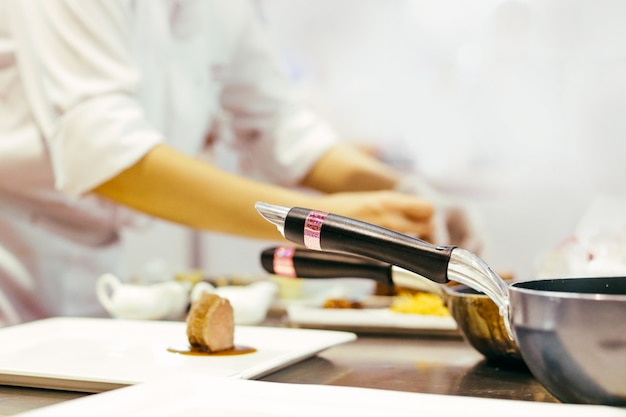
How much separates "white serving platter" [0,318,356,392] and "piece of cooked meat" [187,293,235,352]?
0.03 metres

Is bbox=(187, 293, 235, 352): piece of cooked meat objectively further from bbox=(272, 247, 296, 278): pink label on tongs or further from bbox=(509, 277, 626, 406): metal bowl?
bbox=(509, 277, 626, 406): metal bowl

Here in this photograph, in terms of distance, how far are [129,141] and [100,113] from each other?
7 cm

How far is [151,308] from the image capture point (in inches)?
50.4

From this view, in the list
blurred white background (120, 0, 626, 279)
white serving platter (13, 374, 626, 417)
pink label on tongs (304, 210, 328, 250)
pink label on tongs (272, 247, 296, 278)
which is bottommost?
white serving platter (13, 374, 626, 417)

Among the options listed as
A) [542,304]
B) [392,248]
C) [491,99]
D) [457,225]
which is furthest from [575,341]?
[491,99]

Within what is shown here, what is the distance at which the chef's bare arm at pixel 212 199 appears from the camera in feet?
4.73

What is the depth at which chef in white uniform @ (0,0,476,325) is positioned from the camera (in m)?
1.43

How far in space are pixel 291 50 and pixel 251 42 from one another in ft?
5.69

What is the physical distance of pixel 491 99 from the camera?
140 inches

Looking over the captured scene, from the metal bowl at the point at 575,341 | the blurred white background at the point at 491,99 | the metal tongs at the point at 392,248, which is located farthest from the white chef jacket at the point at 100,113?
the blurred white background at the point at 491,99

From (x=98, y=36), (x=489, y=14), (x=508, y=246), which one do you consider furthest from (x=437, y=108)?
(x=98, y=36)

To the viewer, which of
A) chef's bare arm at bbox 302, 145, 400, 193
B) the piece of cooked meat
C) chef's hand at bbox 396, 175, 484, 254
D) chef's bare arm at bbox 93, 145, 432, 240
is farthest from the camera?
chef's bare arm at bbox 302, 145, 400, 193

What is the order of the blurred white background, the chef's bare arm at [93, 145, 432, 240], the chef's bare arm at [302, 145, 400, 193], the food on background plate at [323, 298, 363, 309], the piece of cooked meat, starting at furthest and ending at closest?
the blurred white background → the chef's bare arm at [302, 145, 400, 193] → the chef's bare arm at [93, 145, 432, 240] → the food on background plate at [323, 298, 363, 309] → the piece of cooked meat

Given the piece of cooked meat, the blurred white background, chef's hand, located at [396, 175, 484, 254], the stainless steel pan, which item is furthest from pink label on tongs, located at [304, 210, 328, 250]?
the blurred white background
